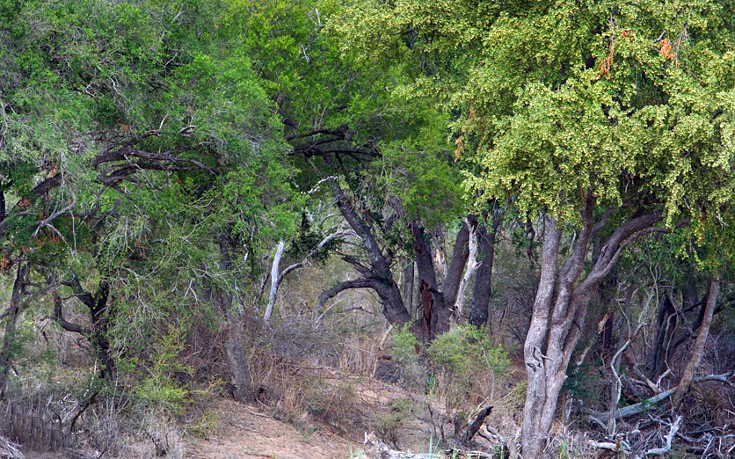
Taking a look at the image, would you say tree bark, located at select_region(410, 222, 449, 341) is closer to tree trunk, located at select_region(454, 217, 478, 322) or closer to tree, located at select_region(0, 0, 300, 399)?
tree trunk, located at select_region(454, 217, 478, 322)

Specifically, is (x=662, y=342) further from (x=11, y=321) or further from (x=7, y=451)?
(x=7, y=451)

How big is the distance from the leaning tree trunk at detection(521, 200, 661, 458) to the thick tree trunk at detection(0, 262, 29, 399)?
7.16m

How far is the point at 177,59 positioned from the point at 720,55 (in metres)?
7.37

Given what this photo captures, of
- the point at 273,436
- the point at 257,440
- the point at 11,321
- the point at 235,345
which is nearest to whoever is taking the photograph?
the point at 11,321

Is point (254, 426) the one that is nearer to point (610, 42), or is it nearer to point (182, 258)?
point (182, 258)

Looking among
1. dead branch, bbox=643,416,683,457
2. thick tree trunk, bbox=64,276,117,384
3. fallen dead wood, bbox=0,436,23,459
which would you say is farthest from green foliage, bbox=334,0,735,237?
fallen dead wood, bbox=0,436,23,459

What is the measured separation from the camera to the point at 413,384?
15.0 m

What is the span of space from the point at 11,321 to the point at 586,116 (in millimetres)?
7756

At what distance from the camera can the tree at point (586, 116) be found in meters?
10.8

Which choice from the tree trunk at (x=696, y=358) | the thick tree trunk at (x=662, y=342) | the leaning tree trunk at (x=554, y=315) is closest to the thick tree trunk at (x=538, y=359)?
the leaning tree trunk at (x=554, y=315)

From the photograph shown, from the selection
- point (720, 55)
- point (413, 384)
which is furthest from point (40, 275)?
point (720, 55)

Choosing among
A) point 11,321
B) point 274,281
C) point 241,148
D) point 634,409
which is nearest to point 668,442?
point 634,409

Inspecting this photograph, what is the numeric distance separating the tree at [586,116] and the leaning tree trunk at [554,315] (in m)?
0.02

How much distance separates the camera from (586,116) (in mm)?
10844
